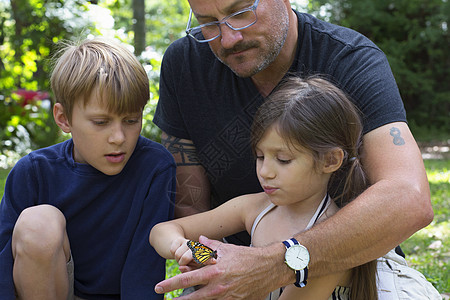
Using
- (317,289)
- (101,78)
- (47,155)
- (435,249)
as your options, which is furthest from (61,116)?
(435,249)

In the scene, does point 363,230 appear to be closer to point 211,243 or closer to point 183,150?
point 211,243

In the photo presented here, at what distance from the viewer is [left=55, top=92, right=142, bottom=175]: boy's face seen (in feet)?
7.36

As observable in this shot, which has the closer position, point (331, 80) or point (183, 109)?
point (331, 80)

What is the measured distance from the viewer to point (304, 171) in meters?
2.07

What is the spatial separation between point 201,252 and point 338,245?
0.47 metres

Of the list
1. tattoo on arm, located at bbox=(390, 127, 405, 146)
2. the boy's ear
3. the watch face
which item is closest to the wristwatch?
the watch face

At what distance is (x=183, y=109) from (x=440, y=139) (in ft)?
30.2

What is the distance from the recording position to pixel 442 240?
4.20 metres

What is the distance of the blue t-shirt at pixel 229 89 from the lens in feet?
7.83

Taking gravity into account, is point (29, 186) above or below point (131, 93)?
below

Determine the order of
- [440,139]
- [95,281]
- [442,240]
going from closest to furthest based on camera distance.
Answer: [95,281]
[442,240]
[440,139]

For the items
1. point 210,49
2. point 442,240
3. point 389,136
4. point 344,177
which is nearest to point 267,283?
point 344,177

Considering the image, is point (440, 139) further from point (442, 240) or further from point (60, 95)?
point (60, 95)

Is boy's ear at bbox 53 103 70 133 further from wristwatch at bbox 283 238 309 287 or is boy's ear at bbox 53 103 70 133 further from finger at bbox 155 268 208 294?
wristwatch at bbox 283 238 309 287
